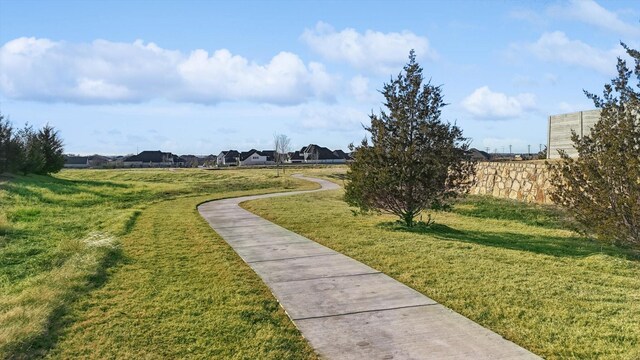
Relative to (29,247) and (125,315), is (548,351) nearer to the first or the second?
(125,315)

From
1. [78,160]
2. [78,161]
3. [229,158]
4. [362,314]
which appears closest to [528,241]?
[362,314]

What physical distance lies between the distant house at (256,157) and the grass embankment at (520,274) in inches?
4332

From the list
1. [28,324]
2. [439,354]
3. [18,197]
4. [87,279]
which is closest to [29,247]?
[87,279]

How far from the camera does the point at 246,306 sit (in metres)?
5.73

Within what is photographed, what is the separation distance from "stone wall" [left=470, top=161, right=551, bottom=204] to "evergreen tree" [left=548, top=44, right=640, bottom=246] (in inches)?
342

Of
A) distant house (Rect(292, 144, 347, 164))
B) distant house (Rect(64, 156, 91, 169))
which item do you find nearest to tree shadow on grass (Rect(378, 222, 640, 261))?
distant house (Rect(292, 144, 347, 164))

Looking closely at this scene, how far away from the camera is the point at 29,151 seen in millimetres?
33781

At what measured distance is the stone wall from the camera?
58.3 feet

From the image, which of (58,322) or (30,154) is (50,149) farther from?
(58,322)

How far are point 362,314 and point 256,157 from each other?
120827mm

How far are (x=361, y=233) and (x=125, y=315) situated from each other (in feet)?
22.0

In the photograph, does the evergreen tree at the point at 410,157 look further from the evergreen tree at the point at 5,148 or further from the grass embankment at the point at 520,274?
the evergreen tree at the point at 5,148

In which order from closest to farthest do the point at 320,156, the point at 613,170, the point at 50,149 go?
the point at 613,170 < the point at 50,149 < the point at 320,156

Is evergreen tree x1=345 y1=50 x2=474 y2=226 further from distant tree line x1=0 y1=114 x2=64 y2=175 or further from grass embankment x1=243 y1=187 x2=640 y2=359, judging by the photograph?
distant tree line x1=0 y1=114 x2=64 y2=175
